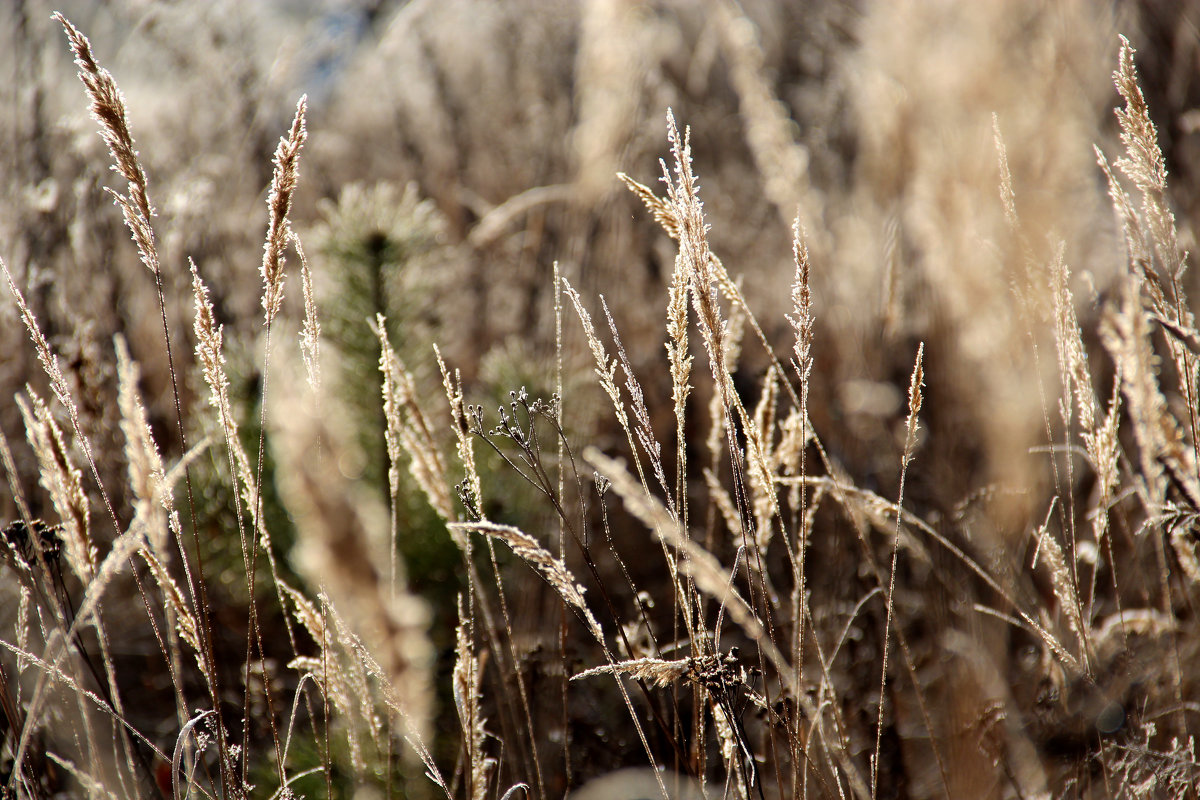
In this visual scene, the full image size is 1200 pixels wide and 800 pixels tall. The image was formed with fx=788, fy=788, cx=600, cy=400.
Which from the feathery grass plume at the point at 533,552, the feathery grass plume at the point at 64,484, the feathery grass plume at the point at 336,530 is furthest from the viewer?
→ the feathery grass plume at the point at 64,484

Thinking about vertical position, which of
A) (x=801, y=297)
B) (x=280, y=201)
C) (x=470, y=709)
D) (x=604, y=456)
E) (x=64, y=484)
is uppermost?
(x=280, y=201)

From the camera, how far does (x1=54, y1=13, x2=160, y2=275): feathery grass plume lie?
72 centimetres

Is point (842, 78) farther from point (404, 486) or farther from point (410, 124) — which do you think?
point (404, 486)

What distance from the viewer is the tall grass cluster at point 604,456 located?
76 cm

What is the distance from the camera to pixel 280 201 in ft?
2.48

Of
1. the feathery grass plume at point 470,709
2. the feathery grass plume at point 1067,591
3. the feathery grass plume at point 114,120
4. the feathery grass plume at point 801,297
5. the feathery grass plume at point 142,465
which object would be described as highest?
the feathery grass plume at point 114,120

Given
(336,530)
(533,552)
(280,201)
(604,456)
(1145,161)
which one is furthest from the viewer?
(604,456)

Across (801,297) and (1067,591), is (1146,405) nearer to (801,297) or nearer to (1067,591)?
(1067,591)

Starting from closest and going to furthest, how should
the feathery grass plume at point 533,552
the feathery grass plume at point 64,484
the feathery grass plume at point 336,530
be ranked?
the feathery grass plume at point 336,530 → the feathery grass plume at point 533,552 → the feathery grass plume at point 64,484

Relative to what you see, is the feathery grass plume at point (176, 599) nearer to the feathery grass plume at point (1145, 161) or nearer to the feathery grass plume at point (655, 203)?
the feathery grass plume at point (655, 203)

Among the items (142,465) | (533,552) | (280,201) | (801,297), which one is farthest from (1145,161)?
(142,465)

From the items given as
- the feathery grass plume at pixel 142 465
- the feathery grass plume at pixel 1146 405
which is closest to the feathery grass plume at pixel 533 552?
the feathery grass plume at pixel 142 465

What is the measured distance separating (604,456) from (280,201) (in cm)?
85

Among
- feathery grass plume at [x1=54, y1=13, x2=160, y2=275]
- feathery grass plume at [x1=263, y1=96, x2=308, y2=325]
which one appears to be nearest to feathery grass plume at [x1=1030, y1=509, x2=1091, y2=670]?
feathery grass plume at [x1=263, y1=96, x2=308, y2=325]
